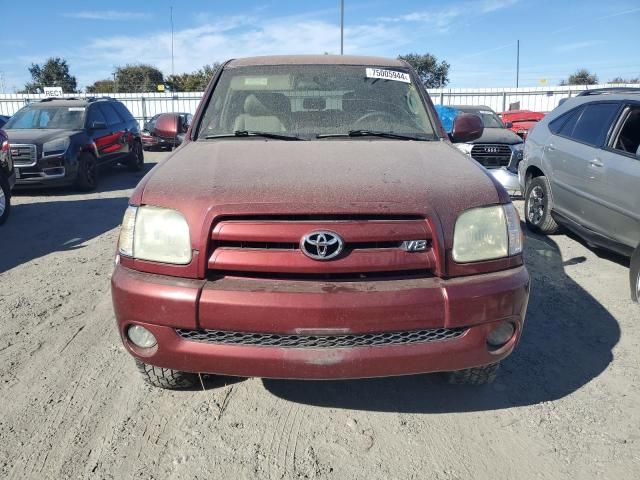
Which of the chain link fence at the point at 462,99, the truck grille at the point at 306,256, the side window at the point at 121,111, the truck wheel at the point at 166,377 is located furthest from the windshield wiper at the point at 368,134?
the chain link fence at the point at 462,99

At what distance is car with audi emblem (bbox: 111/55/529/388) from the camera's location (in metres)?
2.08

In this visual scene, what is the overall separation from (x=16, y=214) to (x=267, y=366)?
23.6 ft

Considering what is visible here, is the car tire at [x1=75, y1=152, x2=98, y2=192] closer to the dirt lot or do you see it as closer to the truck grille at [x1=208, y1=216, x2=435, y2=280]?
the dirt lot

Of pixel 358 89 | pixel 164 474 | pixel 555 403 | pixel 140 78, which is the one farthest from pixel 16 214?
pixel 140 78

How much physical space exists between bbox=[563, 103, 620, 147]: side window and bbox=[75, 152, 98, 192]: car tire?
8303 mm

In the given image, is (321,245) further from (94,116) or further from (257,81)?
(94,116)

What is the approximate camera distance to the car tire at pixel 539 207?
6.04 metres

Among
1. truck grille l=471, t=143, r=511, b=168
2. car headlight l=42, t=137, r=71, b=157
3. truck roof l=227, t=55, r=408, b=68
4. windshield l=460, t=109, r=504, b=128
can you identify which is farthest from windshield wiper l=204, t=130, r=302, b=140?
windshield l=460, t=109, r=504, b=128

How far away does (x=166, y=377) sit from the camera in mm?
2654

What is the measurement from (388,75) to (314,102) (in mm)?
636

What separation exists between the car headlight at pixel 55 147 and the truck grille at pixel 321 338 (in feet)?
27.0

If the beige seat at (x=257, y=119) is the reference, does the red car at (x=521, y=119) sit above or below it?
above

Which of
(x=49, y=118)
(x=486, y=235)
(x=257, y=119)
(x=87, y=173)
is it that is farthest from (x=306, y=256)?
(x=49, y=118)

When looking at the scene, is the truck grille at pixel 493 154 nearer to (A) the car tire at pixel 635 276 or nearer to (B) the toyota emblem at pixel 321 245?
(A) the car tire at pixel 635 276
